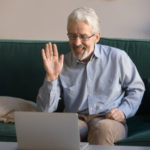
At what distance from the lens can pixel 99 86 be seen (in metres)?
2.35

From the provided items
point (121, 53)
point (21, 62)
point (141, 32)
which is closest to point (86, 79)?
point (121, 53)

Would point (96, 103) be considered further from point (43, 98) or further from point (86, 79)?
point (43, 98)

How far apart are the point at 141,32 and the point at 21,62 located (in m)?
1.17

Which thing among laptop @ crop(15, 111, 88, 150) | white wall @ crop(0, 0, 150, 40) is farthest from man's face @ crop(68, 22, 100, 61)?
white wall @ crop(0, 0, 150, 40)

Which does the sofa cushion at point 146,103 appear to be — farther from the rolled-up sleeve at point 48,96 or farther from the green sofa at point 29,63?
the rolled-up sleeve at point 48,96

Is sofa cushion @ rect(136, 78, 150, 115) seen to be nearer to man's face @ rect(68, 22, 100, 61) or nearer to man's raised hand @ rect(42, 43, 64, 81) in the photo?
man's face @ rect(68, 22, 100, 61)

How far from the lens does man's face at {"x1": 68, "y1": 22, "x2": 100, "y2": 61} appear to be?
7.43 feet

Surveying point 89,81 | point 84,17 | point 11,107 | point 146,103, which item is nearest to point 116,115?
point 89,81

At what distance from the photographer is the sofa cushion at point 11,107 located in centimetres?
242

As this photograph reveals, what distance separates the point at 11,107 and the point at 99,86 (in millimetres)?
592

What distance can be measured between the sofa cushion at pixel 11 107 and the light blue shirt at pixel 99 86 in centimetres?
20

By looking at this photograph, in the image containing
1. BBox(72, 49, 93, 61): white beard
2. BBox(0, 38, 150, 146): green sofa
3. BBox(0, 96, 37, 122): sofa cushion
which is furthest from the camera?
BBox(0, 38, 150, 146): green sofa

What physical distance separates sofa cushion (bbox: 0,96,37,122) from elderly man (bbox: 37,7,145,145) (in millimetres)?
207

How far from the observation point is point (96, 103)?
7.61 ft
